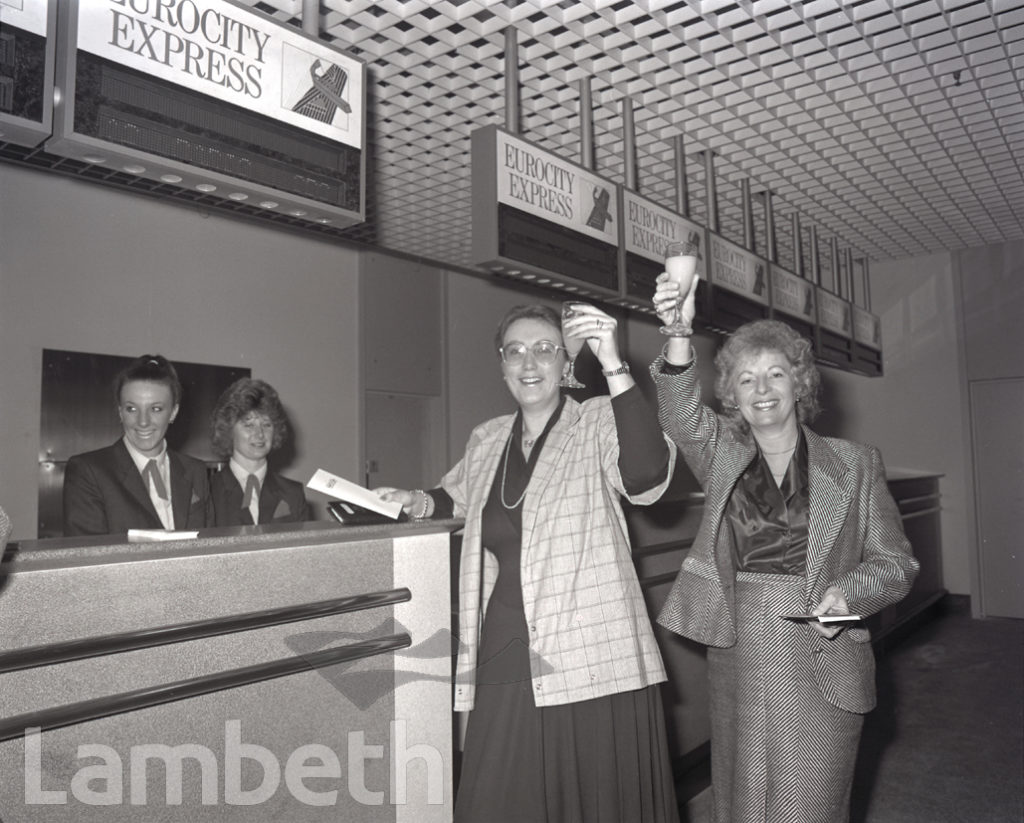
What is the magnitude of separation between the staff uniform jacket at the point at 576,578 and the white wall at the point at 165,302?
3.17 meters

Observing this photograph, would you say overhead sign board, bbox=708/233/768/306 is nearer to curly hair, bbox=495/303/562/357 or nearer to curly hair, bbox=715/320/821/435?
curly hair, bbox=715/320/821/435

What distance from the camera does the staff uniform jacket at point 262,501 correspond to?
2.92 meters

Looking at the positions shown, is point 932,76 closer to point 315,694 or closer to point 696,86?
point 696,86

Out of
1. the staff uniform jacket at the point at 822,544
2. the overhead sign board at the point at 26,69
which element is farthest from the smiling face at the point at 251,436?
A: the staff uniform jacket at the point at 822,544

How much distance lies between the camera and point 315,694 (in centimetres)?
169

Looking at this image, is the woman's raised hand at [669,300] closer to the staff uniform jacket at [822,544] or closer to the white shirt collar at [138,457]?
the staff uniform jacket at [822,544]

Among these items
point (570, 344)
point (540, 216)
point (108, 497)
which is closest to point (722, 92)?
point (540, 216)

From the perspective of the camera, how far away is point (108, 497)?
2.46m

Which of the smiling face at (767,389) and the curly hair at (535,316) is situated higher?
the curly hair at (535,316)

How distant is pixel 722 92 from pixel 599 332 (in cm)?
256

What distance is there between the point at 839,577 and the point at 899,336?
6.21 m

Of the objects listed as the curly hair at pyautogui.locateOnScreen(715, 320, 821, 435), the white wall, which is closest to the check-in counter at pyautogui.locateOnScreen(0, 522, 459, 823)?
the curly hair at pyautogui.locateOnScreen(715, 320, 821, 435)

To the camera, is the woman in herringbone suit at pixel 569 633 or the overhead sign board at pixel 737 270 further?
the overhead sign board at pixel 737 270

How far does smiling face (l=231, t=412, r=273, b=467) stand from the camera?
119 inches
